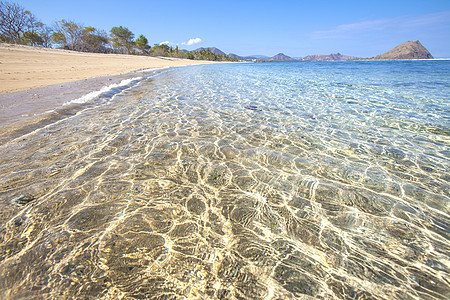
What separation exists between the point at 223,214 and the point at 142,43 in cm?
9095

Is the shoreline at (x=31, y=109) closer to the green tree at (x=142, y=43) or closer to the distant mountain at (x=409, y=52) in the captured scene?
the green tree at (x=142, y=43)

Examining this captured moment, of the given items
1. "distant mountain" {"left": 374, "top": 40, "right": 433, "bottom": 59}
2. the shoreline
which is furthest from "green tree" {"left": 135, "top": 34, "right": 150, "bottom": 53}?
"distant mountain" {"left": 374, "top": 40, "right": 433, "bottom": 59}

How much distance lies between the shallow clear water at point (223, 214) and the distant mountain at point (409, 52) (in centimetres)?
16597

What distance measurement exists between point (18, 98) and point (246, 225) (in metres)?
11.0

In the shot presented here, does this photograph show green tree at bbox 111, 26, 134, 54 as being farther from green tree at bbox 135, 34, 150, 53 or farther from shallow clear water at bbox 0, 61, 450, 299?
shallow clear water at bbox 0, 61, 450, 299

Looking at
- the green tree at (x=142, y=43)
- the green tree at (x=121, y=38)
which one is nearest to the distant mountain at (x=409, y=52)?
the green tree at (x=142, y=43)

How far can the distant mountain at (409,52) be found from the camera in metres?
121

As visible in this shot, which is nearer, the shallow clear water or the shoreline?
the shallow clear water

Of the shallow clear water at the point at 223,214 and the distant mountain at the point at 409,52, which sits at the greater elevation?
the distant mountain at the point at 409,52

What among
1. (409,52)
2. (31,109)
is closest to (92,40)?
(31,109)

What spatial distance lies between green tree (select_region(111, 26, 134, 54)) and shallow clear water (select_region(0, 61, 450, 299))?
253 feet

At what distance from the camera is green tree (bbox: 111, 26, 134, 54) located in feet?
211

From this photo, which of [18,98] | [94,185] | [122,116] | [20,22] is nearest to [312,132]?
[94,185]

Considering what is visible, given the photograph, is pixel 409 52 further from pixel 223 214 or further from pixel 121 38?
pixel 223 214
